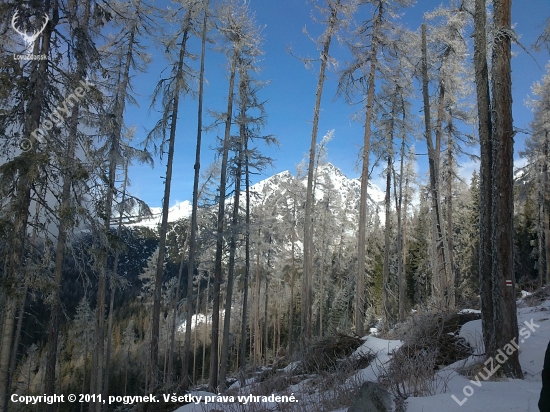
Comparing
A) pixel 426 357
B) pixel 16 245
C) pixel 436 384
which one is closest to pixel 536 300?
pixel 426 357

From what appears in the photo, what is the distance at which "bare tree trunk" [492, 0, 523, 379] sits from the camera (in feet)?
16.9

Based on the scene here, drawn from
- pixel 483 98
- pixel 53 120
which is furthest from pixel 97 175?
pixel 483 98

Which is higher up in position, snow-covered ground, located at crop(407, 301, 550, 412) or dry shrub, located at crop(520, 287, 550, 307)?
dry shrub, located at crop(520, 287, 550, 307)

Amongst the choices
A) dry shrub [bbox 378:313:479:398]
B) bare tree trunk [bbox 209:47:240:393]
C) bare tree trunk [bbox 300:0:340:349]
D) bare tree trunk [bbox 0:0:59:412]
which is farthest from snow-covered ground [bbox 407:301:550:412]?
bare tree trunk [bbox 209:47:240:393]

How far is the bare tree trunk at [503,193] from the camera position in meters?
5.14

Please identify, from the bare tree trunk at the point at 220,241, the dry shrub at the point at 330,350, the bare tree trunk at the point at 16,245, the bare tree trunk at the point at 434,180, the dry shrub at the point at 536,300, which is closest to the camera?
the bare tree trunk at the point at 16,245

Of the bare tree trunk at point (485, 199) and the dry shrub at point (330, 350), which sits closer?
the bare tree trunk at point (485, 199)

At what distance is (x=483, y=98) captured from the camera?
6176mm

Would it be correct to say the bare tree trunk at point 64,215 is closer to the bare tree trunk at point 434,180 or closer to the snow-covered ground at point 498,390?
the snow-covered ground at point 498,390

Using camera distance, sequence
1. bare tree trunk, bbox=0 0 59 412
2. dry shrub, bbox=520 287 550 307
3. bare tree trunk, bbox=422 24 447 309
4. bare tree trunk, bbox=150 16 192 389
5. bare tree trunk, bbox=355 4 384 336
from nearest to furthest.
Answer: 1. bare tree trunk, bbox=0 0 59 412
2. dry shrub, bbox=520 287 550 307
3. bare tree trunk, bbox=150 16 192 389
4. bare tree trunk, bbox=355 4 384 336
5. bare tree trunk, bbox=422 24 447 309

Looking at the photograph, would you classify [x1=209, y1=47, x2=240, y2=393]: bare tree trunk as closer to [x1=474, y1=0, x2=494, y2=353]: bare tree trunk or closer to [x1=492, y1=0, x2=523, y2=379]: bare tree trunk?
[x1=474, y1=0, x2=494, y2=353]: bare tree trunk

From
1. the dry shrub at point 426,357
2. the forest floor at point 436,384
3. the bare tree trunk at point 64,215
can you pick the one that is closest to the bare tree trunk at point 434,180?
the dry shrub at point 426,357

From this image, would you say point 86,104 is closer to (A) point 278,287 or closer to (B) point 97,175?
(B) point 97,175

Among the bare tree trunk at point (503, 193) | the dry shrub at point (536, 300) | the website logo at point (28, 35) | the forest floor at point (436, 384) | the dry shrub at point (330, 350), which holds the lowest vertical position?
the dry shrub at point (330, 350)
